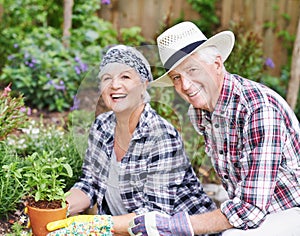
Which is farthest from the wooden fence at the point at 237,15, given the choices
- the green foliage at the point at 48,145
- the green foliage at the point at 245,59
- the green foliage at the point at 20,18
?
the green foliage at the point at 48,145

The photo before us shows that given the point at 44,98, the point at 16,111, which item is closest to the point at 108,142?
the point at 16,111

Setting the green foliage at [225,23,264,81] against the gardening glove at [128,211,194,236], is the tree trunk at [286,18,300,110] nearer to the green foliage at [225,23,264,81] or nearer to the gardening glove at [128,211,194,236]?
the green foliage at [225,23,264,81]

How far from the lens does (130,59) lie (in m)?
2.60

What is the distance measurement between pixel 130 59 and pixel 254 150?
0.70 metres

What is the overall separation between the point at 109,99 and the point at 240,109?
1.98 ft

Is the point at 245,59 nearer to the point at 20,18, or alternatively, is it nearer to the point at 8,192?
the point at 20,18

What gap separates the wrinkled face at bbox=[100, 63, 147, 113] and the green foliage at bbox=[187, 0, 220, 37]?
12.2 ft

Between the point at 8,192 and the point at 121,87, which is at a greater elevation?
the point at 121,87

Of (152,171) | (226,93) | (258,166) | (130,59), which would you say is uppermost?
(130,59)

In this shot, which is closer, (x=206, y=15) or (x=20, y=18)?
(x=20, y=18)

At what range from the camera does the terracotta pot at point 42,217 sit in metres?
2.41

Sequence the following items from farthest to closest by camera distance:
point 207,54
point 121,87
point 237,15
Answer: point 237,15 < point 121,87 < point 207,54

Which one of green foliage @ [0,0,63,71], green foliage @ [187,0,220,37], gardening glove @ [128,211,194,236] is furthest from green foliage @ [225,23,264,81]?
gardening glove @ [128,211,194,236]

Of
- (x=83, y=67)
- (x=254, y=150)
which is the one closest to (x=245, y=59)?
(x=83, y=67)
